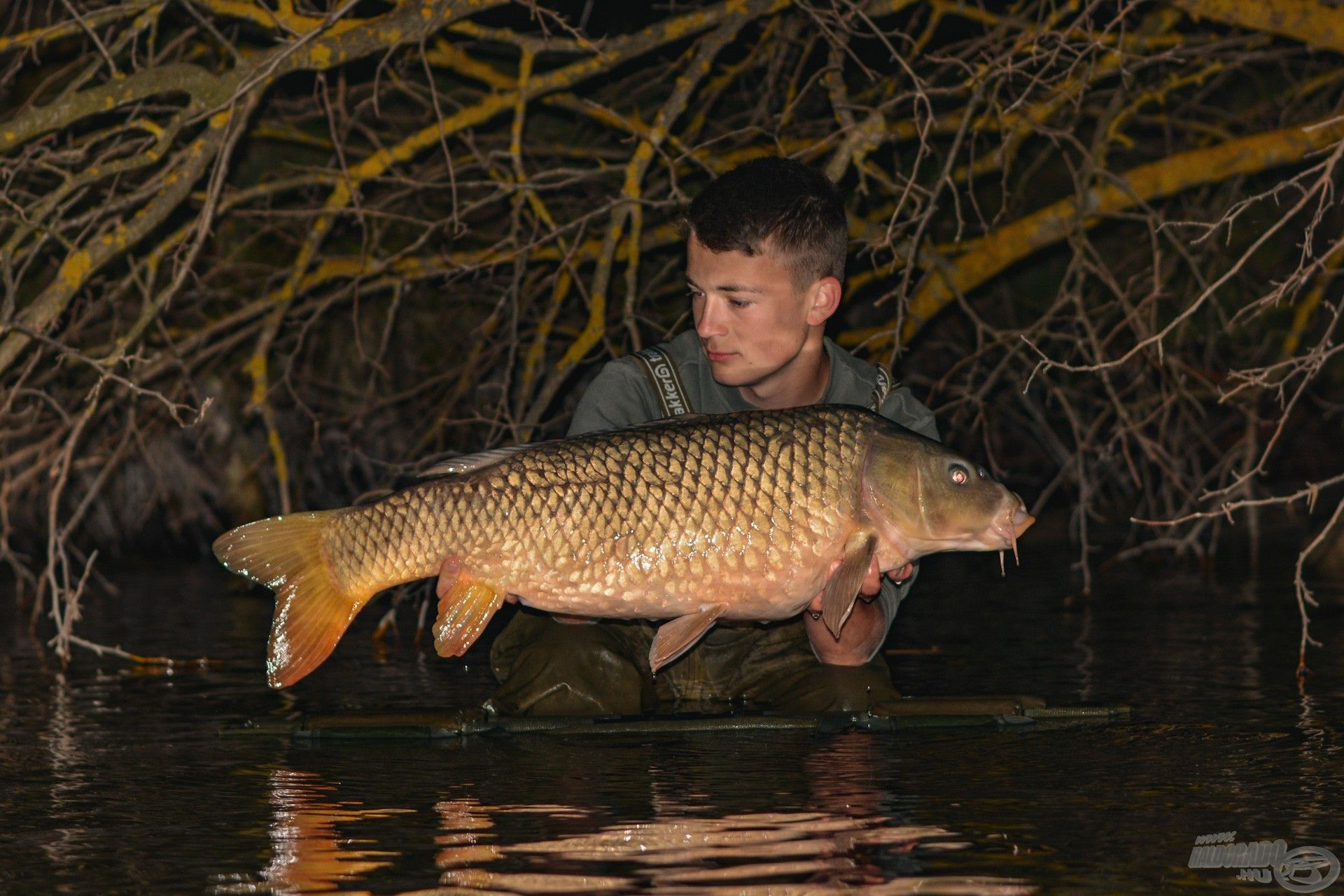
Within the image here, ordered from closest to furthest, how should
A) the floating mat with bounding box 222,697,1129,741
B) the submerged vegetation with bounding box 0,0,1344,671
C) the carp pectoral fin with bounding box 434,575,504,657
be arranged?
the carp pectoral fin with bounding box 434,575,504,657, the floating mat with bounding box 222,697,1129,741, the submerged vegetation with bounding box 0,0,1344,671

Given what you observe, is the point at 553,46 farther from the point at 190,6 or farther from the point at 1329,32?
the point at 1329,32

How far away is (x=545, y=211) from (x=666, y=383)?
5.64 feet

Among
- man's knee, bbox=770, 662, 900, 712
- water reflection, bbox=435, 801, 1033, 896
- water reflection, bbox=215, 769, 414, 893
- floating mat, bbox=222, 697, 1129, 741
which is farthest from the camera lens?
man's knee, bbox=770, 662, 900, 712

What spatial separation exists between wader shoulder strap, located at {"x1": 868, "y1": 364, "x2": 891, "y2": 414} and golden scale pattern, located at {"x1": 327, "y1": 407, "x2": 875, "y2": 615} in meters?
0.89

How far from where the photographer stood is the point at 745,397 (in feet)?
18.8

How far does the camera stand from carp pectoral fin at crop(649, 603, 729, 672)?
479 cm

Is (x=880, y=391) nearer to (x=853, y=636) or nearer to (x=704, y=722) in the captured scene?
(x=853, y=636)

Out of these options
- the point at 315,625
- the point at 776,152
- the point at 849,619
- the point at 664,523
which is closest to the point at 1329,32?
the point at 776,152

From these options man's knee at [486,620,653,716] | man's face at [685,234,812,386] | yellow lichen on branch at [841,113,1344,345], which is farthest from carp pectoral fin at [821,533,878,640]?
yellow lichen on branch at [841,113,1344,345]

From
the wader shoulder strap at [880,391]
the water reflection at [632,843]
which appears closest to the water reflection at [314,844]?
the water reflection at [632,843]

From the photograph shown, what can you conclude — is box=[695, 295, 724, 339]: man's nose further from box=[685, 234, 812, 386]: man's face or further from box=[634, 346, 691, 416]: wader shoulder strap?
box=[634, 346, 691, 416]: wader shoulder strap

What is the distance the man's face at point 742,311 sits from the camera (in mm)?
5359

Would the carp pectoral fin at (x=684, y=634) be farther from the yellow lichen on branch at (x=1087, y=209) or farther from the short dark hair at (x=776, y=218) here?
the yellow lichen on branch at (x=1087, y=209)

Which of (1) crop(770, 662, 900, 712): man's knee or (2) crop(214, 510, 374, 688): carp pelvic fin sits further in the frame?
(1) crop(770, 662, 900, 712): man's knee
